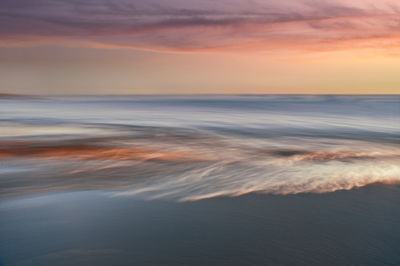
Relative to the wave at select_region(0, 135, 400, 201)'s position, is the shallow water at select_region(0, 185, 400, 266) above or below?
below

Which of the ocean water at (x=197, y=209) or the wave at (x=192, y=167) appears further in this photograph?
the wave at (x=192, y=167)

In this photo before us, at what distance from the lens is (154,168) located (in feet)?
17.8

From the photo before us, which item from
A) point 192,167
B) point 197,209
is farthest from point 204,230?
point 192,167

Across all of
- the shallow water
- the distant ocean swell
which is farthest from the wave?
the shallow water

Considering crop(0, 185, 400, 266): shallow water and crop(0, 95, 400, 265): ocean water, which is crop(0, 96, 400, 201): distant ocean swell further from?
crop(0, 185, 400, 266): shallow water

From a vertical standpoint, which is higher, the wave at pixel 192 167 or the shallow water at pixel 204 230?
the wave at pixel 192 167

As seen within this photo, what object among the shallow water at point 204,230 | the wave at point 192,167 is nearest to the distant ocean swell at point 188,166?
the wave at point 192,167

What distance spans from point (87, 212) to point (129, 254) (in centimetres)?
95

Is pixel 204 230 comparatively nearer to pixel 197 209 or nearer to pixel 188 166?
pixel 197 209

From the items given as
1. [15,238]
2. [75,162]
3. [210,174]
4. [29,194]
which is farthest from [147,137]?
[15,238]

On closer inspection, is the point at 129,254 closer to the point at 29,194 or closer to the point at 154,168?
the point at 29,194

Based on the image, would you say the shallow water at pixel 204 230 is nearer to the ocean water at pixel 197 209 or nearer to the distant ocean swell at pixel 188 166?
the ocean water at pixel 197 209

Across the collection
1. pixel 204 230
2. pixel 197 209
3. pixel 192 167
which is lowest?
pixel 204 230

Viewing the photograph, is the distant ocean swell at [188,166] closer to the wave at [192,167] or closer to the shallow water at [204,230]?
the wave at [192,167]
